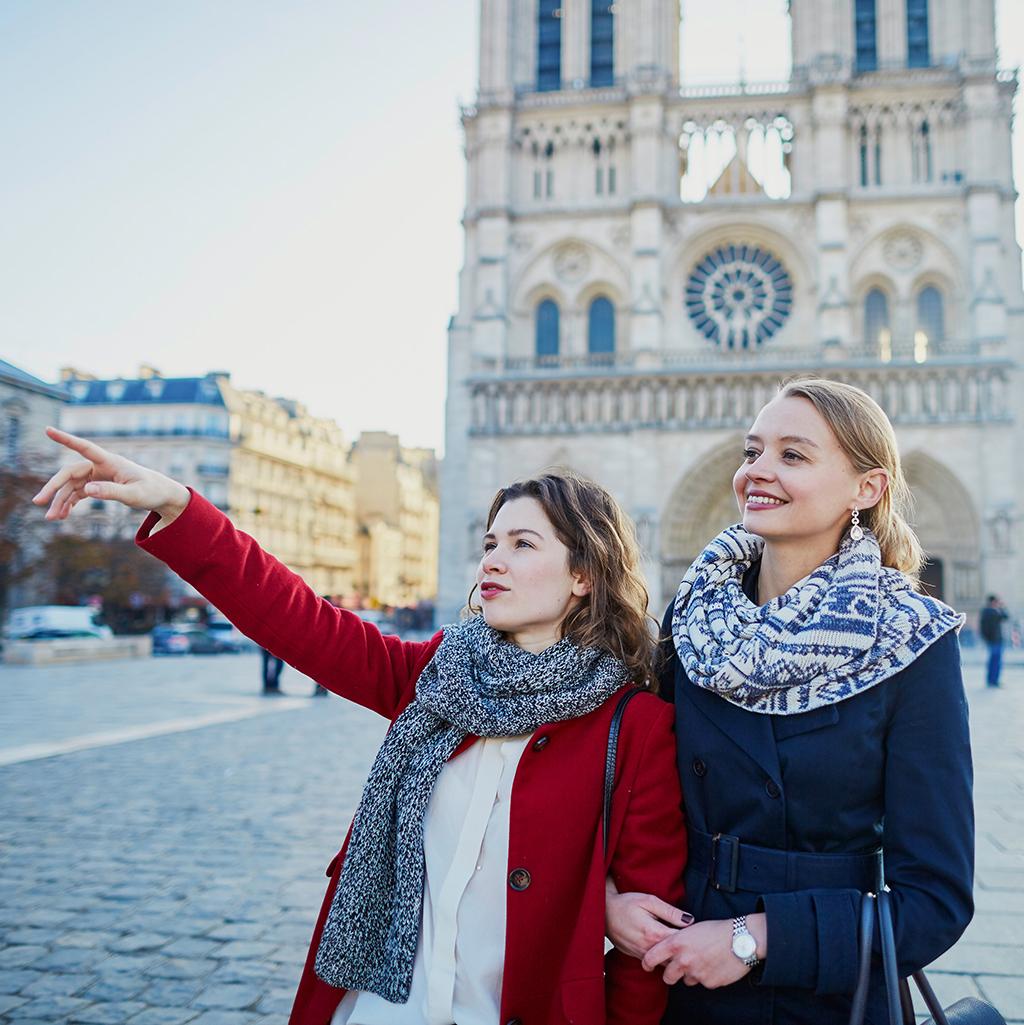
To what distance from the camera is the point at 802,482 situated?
1.95 meters

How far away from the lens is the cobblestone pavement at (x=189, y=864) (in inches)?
136

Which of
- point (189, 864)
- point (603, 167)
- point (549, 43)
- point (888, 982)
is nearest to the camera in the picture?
point (888, 982)

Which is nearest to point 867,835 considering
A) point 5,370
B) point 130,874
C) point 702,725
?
point 702,725

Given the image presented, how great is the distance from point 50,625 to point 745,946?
26.7m

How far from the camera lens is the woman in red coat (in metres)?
1.90

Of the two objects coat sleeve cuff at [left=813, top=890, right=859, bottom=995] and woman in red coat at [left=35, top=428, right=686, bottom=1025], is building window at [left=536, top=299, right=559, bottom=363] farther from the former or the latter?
coat sleeve cuff at [left=813, top=890, right=859, bottom=995]

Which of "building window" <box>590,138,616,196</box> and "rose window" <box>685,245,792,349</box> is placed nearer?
"rose window" <box>685,245,792,349</box>

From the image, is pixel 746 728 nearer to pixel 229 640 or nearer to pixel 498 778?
pixel 498 778

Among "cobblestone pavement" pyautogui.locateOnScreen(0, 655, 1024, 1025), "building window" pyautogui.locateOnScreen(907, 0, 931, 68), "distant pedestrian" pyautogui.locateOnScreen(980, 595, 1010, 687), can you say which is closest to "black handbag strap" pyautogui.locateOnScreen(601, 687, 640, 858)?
"cobblestone pavement" pyautogui.locateOnScreen(0, 655, 1024, 1025)

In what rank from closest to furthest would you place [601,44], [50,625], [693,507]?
[50,625]
[693,507]
[601,44]

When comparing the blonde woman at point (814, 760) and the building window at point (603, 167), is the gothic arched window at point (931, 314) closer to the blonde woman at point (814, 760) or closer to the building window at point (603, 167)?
the building window at point (603, 167)

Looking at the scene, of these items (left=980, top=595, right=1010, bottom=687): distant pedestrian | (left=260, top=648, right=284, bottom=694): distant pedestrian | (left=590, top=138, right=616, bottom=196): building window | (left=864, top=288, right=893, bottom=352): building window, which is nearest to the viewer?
(left=260, top=648, right=284, bottom=694): distant pedestrian

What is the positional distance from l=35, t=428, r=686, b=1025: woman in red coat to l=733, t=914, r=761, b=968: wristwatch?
180 millimetres

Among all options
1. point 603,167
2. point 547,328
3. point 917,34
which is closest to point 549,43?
point 603,167
